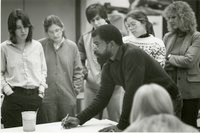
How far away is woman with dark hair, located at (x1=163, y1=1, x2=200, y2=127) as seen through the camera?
3.46 meters

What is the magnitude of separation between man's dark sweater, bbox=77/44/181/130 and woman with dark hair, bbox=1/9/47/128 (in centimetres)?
62

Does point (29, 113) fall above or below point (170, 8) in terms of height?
below

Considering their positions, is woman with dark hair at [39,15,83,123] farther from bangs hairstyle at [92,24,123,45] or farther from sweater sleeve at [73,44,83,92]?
bangs hairstyle at [92,24,123,45]

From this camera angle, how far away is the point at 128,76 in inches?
93.0

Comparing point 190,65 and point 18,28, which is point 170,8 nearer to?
point 190,65

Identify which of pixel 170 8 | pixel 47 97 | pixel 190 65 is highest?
pixel 170 8

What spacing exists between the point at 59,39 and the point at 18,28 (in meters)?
0.45

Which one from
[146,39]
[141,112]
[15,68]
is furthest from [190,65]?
[141,112]

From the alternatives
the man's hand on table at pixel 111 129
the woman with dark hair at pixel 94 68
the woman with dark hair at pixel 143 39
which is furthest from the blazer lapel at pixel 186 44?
the man's hand on table at pixel 111 129

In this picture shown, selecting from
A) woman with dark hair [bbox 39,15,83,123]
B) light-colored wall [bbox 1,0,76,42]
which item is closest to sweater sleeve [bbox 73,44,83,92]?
woman with dark hair [bbox 39,15,83,123]

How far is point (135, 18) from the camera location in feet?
10.9

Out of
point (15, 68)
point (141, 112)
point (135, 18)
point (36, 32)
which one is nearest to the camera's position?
point (141, 112)

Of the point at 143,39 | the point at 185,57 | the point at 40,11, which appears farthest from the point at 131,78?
the point at 40,11

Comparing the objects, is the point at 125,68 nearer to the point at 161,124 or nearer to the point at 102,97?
the point at 102,97
